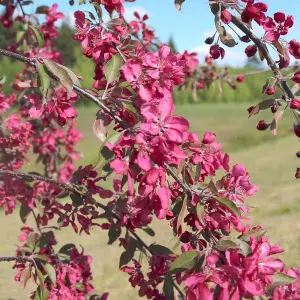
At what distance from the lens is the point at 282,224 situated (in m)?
3.41

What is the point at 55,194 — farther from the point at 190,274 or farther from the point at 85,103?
the point at 85,103

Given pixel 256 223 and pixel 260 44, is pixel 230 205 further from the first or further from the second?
pixel 256 223

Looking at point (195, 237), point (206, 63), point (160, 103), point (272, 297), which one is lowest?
point (272, 297)

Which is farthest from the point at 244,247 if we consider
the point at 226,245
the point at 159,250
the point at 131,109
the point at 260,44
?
the point at 159,250

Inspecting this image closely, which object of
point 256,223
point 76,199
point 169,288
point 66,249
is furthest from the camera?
Result: point 256,223

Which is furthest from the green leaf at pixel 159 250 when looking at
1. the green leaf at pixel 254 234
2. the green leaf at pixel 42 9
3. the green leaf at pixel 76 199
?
the green leaf at pixel 42 9

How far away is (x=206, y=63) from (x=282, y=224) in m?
1.24

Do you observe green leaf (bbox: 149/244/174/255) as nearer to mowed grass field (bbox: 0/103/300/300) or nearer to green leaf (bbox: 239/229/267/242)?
mowed grass field (bbox: 0/103/300/300)

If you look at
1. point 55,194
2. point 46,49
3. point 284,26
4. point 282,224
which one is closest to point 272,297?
point 284,26

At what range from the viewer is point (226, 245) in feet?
3.38

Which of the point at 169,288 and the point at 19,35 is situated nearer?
the point at 169,288

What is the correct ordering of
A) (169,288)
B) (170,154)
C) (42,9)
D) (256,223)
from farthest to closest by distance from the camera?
(256,223) < (42,9) < (169,288) < (170,154)

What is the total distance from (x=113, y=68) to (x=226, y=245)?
1.49 ft

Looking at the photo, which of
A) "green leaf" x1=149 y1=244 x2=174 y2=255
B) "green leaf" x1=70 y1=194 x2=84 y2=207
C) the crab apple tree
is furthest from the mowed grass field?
the crab apple tree
